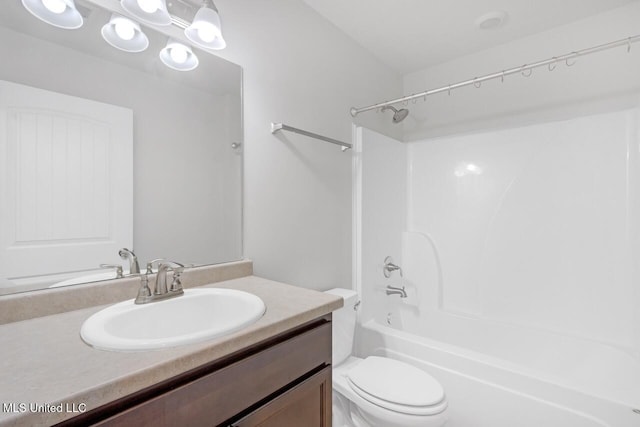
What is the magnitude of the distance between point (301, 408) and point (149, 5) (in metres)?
1.39

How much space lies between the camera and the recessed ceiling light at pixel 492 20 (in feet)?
6.01

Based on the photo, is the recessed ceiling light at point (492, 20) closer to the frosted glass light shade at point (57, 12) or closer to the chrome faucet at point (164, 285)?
the frosted glass light shade at point (57, 12)

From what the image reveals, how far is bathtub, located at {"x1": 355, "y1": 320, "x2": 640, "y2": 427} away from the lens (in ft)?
3.75

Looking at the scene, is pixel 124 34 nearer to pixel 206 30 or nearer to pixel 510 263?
pixel 206 30

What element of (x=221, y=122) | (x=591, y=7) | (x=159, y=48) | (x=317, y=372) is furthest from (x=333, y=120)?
(x=591, y=7)

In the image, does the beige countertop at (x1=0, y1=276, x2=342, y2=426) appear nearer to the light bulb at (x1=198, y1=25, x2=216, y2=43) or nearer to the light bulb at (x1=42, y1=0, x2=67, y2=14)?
the light bulb at (x1=42, y1=0, x2=67, y2=14)

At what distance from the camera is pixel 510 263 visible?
210 centimetres

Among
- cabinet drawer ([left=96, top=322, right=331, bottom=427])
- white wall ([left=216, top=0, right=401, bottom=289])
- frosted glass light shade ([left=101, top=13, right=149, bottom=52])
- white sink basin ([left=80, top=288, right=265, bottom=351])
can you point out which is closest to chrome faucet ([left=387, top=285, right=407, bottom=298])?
white wall ([left=216, top=0, right=401, bottom=289])

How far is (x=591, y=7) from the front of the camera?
70.4 inches

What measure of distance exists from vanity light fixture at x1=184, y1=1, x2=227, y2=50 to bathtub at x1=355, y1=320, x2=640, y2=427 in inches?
68.1

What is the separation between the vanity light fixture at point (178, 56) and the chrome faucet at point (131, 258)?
0.72m

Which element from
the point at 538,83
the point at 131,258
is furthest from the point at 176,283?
the point at 538,83

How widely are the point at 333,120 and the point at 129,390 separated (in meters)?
1.71

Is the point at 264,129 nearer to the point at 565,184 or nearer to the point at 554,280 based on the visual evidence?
the point at 565,184
